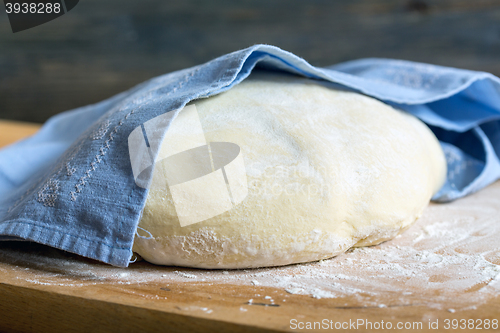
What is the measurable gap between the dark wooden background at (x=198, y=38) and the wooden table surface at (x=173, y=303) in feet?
4.91

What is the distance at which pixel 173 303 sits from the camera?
576 mm

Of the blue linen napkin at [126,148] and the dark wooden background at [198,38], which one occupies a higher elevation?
the dark wooden background at [198,38]

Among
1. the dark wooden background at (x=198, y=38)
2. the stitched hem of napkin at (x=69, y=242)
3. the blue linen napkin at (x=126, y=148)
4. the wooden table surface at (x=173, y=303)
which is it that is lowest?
the wooden table surface at (x=173, y=303)

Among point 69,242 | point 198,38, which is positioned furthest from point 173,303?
point 198,38

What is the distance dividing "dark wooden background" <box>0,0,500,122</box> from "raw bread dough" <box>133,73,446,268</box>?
1308mm

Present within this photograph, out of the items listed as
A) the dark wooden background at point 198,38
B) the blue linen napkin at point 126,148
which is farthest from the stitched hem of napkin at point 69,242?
the dark wooden background at point 198,38

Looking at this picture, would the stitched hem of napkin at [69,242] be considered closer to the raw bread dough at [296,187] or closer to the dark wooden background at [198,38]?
the raw bread dough at [296,187]

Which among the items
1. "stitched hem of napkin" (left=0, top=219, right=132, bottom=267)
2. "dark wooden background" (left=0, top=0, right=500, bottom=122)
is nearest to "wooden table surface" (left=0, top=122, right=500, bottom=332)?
"stitched hem of napkin" (left=0, top=219, right=132, bottom=267)

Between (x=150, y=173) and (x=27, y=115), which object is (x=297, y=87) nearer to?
(x=150, y=173)

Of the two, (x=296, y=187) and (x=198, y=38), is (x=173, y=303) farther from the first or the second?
(x=198, y=38)

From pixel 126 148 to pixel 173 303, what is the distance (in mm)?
258

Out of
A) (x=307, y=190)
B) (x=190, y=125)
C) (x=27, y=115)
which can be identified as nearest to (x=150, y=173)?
(x=190, y=125)

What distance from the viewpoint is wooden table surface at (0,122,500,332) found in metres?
0.54

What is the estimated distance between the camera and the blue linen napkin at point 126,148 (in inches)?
25.4
